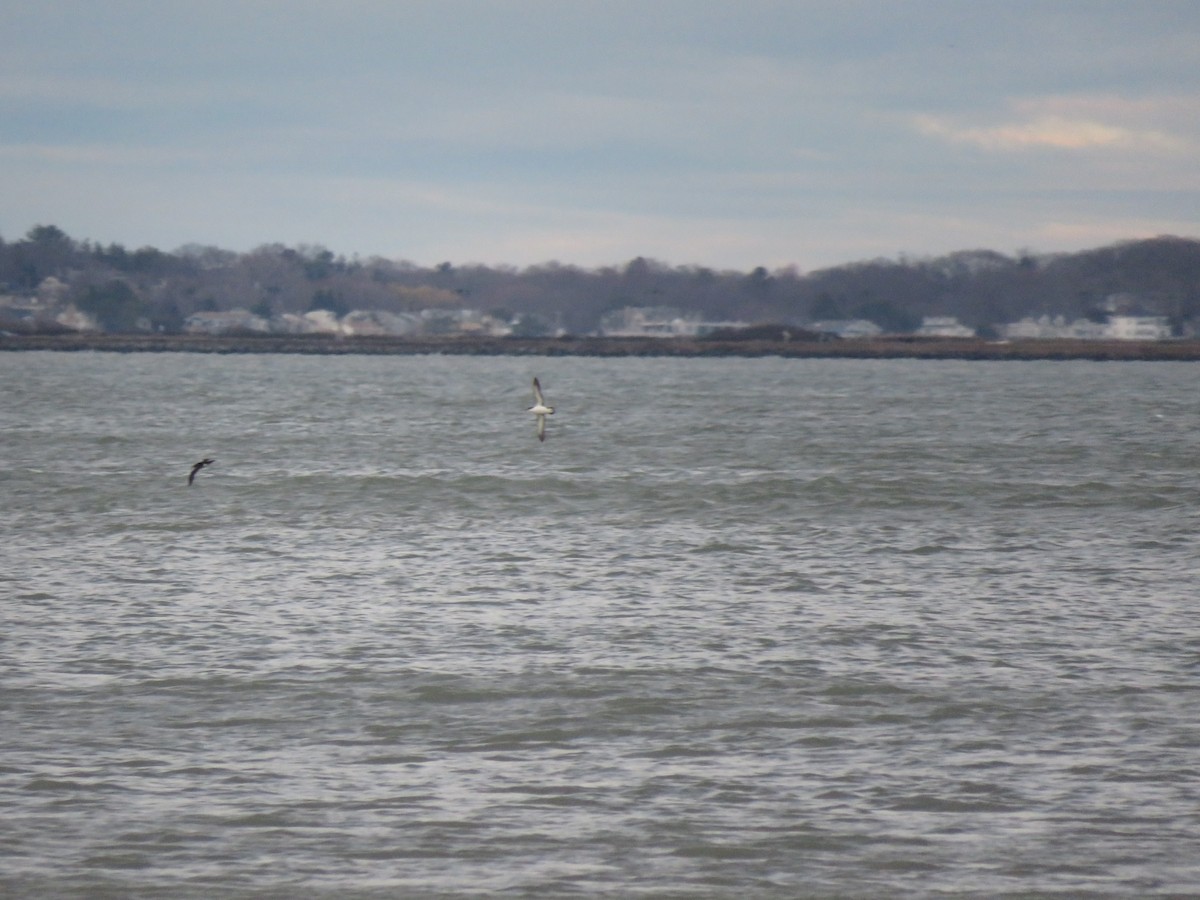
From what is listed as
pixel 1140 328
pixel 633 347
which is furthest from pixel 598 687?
pixel 1140 328

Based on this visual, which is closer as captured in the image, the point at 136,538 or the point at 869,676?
the point at 869,676

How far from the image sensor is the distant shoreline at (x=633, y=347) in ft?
514

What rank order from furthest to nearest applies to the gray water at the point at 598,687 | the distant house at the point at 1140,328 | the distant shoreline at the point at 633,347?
A: 1. the distant house at the point at 1140,328
2. the distant shoreline at the point at 633,347
3. the gray water at the point at 598,687

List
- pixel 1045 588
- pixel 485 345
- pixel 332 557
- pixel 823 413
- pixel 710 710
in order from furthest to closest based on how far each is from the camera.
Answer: pixel 485 345
pixel 823 413
pixel 332 557
pixel 1045 588
pixel 710 710

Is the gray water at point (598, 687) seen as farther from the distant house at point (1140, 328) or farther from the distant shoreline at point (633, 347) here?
the distant house at point (1140, 328)

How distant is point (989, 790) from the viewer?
11.2m

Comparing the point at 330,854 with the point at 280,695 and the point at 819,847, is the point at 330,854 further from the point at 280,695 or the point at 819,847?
the point at 280,695

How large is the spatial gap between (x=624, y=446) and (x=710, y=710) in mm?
35078

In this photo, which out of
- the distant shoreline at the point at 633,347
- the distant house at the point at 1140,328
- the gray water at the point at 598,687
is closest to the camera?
the gray water at the point at 598,687

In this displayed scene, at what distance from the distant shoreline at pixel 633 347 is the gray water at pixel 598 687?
124476 mm

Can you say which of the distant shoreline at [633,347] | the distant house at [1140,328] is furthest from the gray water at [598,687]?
the distant house at [1140,328]

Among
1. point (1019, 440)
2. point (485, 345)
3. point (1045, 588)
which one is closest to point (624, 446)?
point (1019, 440)

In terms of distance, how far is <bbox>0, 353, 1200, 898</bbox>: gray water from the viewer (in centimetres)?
998

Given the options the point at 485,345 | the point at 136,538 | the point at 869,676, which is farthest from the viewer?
the point at 485,345
